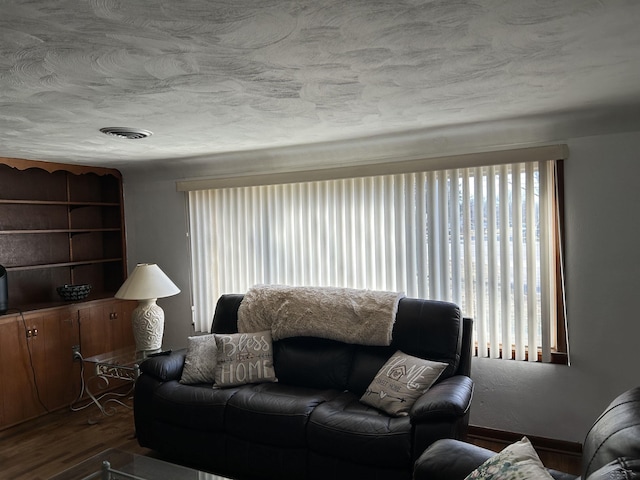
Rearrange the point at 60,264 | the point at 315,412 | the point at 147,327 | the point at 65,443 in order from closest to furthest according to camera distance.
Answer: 1. the point at 315,412
2. the point at 65,443
3. the point at 147,327
4. the point at 60,264

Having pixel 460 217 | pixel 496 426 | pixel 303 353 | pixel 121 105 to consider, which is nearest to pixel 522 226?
pixel 460 217

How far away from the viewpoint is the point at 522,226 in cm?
322

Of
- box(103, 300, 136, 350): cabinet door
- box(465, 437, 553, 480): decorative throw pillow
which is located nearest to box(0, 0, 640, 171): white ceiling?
box(465, 437, 553, 480): decorative throw pillow

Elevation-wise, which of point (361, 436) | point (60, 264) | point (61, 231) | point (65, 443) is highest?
point (61, 231)

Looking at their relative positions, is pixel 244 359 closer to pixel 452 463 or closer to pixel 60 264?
pixel 452 463

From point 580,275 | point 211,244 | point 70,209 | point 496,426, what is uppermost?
point 70,209

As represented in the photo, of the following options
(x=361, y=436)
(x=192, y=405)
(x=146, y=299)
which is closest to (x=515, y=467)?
(x=361, y=436)

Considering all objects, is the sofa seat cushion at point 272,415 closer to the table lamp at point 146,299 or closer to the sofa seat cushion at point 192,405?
the sofa seat cushion at point 192,405

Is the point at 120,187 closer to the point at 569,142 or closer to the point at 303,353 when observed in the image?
the point at 303,353

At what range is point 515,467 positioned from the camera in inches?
63.1

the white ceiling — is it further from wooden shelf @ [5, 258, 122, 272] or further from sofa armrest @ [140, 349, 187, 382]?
sofa armrest @ [140, 349, 187, 382]

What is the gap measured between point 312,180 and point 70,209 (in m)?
2.55

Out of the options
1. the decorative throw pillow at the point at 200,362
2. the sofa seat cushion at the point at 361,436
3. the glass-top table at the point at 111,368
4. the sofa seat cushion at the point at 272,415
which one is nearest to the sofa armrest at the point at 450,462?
the sofa seat cushion at the point at 361,436

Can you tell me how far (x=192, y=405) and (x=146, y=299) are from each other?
45.6 inches
